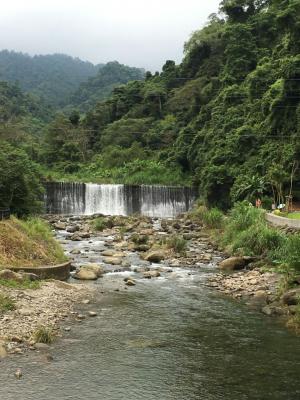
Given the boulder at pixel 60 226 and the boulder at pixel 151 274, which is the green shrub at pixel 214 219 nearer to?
the boulder at pixel 60 226

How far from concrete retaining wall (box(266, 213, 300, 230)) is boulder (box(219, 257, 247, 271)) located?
354 cm

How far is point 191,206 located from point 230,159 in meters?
7.63

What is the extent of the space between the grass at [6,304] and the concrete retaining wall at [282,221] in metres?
16.2

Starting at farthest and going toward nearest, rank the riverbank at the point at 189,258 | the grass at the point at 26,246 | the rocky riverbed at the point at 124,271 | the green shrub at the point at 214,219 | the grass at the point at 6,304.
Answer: the green shrub at the point at 214,219, the grass at the point at 26,246, the riverbank at the point at 189,258, the rocky riverbed at the point at 124,271, the grass at the point at 6,304

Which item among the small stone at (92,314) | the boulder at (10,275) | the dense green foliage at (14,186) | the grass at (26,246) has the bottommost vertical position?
the small stone at (92,314)

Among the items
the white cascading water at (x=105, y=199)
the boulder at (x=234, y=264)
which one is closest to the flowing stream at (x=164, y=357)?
the boulder at (x=234, y=264)

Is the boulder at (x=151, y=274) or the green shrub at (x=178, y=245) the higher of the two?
the green shrub at (x=178, y=245)

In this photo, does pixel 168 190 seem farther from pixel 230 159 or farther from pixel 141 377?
pixel 141 377

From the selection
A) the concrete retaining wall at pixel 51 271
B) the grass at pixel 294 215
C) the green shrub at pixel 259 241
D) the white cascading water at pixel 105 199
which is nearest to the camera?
the concrete retaining wall at pixel 51 271

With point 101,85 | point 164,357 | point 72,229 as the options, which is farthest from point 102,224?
point 101,85

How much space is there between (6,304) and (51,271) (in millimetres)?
5463

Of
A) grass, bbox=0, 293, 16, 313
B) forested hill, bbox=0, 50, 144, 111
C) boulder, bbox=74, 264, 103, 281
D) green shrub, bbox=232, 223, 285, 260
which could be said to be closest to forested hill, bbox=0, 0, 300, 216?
green shrub, bbox=232, 223, 285, 260

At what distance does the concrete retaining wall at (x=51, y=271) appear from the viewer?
21312 millimetres

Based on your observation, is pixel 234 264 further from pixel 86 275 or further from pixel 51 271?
pixel 51 271
